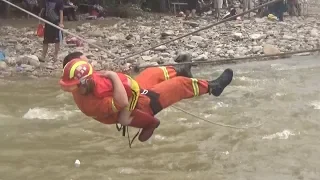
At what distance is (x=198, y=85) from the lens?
5.34m

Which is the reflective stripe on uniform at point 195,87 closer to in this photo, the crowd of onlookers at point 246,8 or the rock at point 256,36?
the rock at point 256,36

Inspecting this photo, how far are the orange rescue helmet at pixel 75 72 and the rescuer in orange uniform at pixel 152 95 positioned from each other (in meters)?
0.18

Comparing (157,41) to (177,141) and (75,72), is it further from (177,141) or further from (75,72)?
(75,72)

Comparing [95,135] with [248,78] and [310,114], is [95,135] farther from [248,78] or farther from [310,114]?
[248,78]

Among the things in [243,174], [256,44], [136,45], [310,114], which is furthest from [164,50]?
[243,174]

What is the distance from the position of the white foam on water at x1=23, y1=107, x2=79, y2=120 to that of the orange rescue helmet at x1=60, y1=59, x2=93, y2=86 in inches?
125

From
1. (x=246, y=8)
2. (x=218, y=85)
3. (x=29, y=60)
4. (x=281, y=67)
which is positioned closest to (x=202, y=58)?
(x=281, y=67)

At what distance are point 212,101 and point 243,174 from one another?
10.4ft

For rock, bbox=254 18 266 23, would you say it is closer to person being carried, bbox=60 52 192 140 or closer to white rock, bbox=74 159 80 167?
white rock, bbox=74 159 80 167

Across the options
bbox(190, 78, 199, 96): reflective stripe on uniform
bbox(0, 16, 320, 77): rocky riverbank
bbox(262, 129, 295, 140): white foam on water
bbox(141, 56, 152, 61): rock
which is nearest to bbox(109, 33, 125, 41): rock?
bbox(0, 16, 320, 77): rocky riverbank

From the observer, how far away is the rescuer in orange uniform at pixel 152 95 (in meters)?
4.91

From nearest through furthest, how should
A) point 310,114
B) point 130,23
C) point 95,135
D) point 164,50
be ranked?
1. point 95,135
2. point 310,114
3. point 164,50
4. point 130,23

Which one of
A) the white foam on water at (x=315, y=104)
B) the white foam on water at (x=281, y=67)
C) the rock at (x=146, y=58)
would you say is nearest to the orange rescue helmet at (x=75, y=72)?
the white foam on water at (x=315, y=104)

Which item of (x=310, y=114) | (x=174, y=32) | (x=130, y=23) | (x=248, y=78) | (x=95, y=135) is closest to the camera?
(x=95, y=135)
